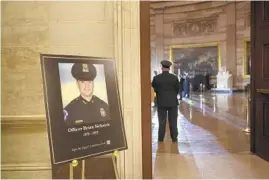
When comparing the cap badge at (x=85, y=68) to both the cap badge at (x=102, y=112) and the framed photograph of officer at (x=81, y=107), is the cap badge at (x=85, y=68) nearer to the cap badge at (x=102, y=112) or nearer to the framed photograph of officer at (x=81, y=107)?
the framed photograph of officer at (x=81, y=107)

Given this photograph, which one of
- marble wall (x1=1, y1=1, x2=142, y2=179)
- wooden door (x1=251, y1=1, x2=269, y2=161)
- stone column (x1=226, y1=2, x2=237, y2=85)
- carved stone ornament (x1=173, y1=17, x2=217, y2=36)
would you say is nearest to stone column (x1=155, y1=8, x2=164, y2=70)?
carved stone ornament (x1=173, y1=17, x2=217, y2=36)

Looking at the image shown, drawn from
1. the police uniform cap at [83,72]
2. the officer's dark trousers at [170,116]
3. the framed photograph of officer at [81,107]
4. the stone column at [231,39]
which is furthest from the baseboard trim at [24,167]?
the stone column at [231,39]

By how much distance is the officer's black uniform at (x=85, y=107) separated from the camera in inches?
80.7

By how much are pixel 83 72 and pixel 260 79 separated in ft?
11.3

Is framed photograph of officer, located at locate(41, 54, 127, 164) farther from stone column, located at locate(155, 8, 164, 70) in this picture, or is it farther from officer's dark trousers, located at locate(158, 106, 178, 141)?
stone column, located at locate(155, 8, 164, 70)

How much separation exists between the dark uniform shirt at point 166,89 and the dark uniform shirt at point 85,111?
3611 millimetres

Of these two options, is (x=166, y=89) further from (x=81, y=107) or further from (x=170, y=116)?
(x=81, y=107)

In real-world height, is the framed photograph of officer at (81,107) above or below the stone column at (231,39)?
below

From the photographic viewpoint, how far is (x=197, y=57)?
68.4 ft

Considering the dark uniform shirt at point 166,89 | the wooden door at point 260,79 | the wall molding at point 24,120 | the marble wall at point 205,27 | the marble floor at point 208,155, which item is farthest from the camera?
the marble wall at point 205,27

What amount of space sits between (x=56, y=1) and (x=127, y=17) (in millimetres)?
666

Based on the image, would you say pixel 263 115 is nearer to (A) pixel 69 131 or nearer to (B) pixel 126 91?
(B) pixel 126 91

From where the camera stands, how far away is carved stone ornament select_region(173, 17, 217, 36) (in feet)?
67.2

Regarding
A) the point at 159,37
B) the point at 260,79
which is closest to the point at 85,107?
the point at 260,79
